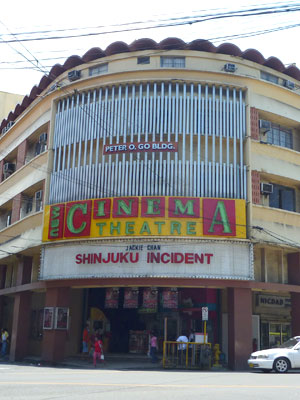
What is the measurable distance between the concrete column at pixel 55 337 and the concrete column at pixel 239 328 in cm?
814

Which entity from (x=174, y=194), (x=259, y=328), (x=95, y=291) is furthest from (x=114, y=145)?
(x=259, y=328)

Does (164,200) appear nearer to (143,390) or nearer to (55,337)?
(55,337)

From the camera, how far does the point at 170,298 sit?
2742 cm

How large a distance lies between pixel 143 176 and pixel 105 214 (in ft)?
8.62

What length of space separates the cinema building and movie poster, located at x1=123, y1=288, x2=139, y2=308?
63 mm

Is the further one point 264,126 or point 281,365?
Result: point 264,126

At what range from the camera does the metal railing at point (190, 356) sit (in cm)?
2264

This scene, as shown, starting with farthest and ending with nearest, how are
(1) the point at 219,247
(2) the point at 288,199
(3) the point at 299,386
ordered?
(2) the point at 288,199 < (1) the point at 219,247 < (3) the point at 299,386

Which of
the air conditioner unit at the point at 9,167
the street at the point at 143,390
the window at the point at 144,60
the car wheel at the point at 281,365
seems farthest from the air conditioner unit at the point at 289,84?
the street at the point at 143,390

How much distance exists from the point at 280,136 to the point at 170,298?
35.9 ft

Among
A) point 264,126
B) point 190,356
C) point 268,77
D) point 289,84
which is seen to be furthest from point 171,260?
point 289,84

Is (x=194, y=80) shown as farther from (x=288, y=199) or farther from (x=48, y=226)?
(x=48, y=226)

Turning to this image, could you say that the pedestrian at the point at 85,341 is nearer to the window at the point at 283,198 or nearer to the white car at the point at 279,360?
the white car at the point at 279,360

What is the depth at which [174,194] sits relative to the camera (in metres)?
25.3
